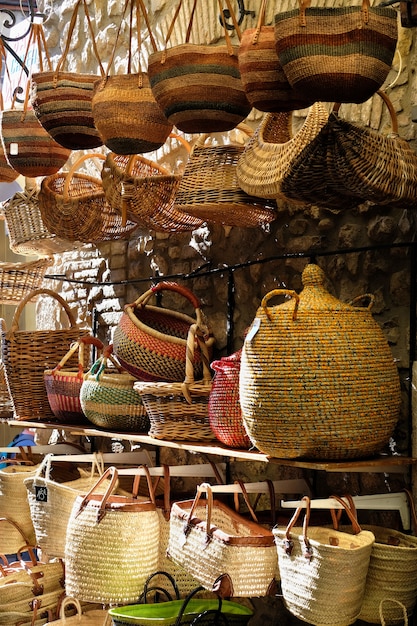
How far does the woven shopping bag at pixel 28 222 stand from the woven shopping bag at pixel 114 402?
0.72m

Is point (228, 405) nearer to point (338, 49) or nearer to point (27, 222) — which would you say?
point (338, 49)

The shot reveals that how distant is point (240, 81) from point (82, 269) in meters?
2.35

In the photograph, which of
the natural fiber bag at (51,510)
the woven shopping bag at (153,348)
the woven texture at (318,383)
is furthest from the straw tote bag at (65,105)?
the natural fiber bag at (51,510)

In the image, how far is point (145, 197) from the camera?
350 cm

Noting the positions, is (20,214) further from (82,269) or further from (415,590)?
(415,590)

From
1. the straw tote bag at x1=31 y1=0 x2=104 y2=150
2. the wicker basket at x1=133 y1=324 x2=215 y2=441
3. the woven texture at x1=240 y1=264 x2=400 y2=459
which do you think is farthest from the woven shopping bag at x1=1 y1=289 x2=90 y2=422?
the woven texture at x1=240 y1=264 x2=400 y2=459

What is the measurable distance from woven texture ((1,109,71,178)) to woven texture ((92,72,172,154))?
66 centimetres

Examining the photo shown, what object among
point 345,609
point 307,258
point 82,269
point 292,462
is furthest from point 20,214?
point 345,609

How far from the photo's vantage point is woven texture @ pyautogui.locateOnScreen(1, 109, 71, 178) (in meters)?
3.68

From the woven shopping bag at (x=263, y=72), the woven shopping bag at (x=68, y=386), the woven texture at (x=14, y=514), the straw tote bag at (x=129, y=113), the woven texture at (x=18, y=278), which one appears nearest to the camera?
the woven shopping bag at (x=263, y=72)

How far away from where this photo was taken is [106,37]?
4809 mm

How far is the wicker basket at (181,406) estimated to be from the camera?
3283 mm

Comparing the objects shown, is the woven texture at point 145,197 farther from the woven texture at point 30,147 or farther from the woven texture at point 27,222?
the woven texture at point 27,222

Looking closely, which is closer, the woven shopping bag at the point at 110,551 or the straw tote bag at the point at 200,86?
the straw tote bag at the point at 200,86
